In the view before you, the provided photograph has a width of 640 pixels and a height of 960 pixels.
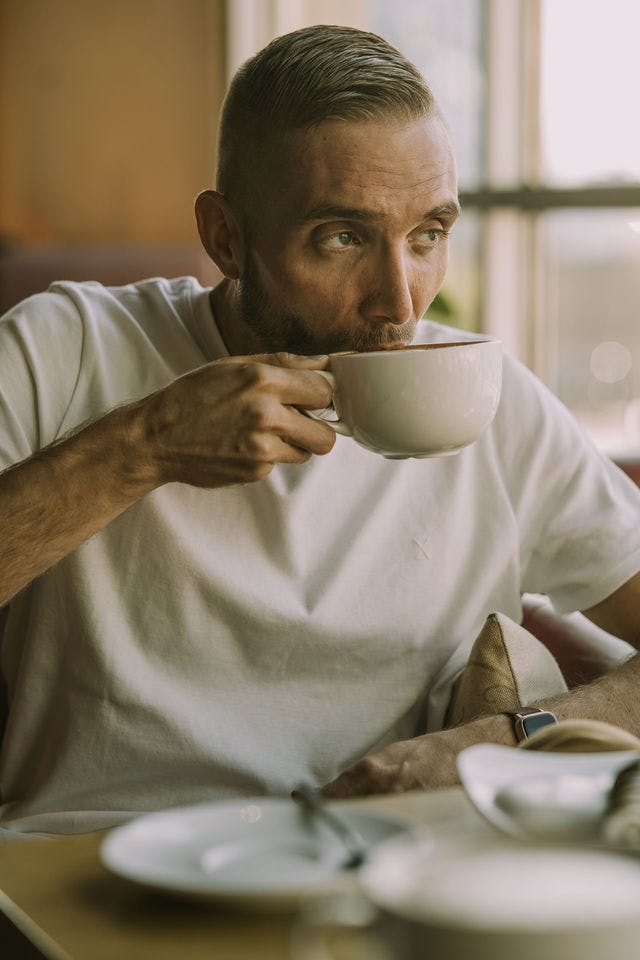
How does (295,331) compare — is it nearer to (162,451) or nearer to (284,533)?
(284,533)

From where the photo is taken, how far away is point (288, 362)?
103 centimetres

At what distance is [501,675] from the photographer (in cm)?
127

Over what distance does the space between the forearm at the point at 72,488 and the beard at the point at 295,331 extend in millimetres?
297

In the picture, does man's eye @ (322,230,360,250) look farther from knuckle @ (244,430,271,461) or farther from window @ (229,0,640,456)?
window @ (229,0,640,456)

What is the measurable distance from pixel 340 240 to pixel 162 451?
353 mm

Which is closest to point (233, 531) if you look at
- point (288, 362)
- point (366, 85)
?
point (288, 362)

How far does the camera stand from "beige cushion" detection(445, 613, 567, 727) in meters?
1.27

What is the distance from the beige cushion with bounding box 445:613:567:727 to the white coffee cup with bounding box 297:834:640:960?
2.37 ft

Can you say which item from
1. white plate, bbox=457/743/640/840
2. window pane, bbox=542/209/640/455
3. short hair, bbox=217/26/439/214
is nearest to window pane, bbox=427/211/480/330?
window pane, bbox=542/209/640/455

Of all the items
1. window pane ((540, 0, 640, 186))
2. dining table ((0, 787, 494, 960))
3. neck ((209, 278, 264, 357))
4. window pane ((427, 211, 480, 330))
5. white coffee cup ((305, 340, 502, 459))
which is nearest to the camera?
dining table ((0, 787, 494, 960))


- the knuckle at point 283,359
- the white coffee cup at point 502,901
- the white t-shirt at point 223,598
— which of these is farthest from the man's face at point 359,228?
the white coffee cup at point 502,901

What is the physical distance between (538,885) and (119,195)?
471 centimetres

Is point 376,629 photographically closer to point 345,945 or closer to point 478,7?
point 345,945

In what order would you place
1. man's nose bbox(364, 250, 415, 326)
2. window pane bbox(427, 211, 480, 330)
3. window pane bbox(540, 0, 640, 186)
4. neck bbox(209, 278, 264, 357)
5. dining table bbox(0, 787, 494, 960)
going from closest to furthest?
1. dining table bbox(0, 787, 494, 960)
2. man's nose bbox(364, 250, 415, 326)
3. neck bbox(209, 278, 264, 357)
4. window pane bbox(540, 0, 640, 186)
5. window pane bbox(427, 211, 480, 330)
